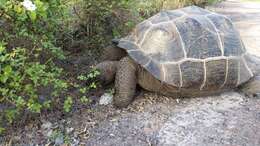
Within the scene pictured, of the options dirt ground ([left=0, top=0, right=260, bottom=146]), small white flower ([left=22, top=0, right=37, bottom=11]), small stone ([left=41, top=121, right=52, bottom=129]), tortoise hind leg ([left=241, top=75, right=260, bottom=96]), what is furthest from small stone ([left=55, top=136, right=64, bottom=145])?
tortoise hind leg ([left=241, top=75, right=260, bottom=96])

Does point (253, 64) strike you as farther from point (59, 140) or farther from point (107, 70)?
point (59, 140)

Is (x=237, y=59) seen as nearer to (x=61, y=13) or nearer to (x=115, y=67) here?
(x=115, y=67)

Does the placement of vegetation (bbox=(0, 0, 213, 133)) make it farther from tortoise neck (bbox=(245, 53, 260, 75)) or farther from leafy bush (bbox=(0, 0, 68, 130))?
tortoise neck (bbox=(245, 53, 260, 75))

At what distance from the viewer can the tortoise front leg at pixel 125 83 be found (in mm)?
4078

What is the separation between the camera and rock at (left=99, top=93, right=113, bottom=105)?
419 cm

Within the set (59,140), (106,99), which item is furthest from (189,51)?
(59,140)

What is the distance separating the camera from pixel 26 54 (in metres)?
3.74

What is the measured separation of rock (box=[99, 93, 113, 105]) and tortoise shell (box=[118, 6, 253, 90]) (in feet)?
1.58

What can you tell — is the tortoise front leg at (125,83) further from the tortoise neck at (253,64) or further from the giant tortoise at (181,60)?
the tortoise neck at (253,64)

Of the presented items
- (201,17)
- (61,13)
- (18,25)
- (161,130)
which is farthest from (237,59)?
(18,25)

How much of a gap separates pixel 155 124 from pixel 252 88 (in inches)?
50.0

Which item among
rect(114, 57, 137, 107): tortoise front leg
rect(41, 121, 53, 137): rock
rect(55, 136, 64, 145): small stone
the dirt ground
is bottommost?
the dirt ground

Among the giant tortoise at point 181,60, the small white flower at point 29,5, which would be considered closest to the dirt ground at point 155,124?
the giant tortoise at point 181,60

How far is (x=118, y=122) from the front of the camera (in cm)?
388
